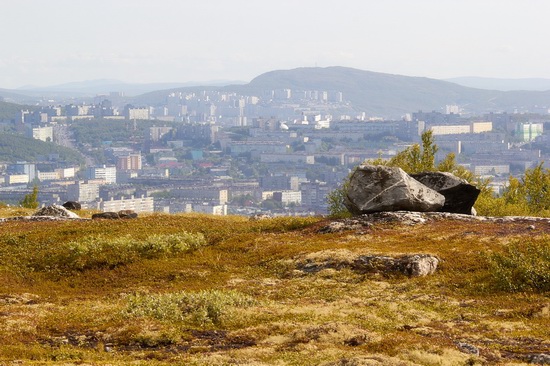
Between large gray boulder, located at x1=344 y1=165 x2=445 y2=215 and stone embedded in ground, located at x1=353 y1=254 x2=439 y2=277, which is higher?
large gray boulder, located at x1=344 y1=165 x2=445 y2=215

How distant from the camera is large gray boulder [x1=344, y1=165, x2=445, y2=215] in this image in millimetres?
41094

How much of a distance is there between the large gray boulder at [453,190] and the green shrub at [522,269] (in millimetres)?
13623

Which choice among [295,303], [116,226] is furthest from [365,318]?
[116,226]

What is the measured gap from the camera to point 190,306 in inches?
997

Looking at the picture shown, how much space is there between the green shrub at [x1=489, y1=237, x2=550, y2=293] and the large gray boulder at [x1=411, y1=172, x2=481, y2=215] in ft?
44.7

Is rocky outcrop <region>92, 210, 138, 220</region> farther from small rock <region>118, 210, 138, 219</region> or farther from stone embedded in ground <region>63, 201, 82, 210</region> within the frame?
stone embedded in ground <region>63, 201, 82, 210</region>

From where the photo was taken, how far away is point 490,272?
95.4 feet

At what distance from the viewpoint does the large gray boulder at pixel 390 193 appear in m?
41.1

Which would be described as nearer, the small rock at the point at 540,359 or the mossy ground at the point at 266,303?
the small rock at the point at 540,359

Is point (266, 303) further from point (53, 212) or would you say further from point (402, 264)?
point (53, 212)

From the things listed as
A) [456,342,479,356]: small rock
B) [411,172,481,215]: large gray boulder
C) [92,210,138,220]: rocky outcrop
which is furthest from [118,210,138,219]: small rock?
[456,342,479,356]: small rock

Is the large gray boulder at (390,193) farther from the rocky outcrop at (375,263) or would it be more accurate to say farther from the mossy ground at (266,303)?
the rocky outcrop at (375,263)

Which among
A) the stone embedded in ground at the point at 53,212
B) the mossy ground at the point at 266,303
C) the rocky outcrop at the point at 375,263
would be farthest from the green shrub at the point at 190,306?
the stone embedded in ground at the point at 53,212

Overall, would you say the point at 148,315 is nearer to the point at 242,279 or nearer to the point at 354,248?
the point at 242,279
